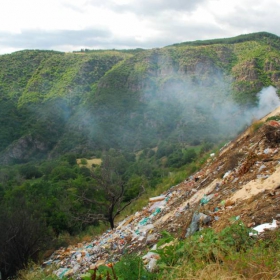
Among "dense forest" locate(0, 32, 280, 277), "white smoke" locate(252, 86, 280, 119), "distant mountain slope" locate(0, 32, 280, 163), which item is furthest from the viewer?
Result: "distant mountain slope" locate(0, 32, 280, 163)

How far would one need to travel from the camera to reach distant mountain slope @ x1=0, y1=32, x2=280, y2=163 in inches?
1922

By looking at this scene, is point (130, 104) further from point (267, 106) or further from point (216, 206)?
point (216, 206)

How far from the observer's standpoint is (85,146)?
2089 inches

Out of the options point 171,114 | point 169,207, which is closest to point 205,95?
point 171,114

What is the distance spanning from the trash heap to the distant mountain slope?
36.7 meters

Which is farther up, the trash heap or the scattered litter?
the scattered litter

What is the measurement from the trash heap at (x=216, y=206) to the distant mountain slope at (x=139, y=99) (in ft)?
120

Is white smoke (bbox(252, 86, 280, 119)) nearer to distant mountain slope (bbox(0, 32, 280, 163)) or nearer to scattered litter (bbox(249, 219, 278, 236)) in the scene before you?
scattered litter (bbox(249, 219, 278, 236))

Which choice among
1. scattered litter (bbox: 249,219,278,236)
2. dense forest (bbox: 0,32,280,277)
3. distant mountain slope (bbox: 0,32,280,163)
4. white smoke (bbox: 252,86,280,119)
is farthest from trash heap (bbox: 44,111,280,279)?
distant mountain slope (bbox: 0,32,280,163)

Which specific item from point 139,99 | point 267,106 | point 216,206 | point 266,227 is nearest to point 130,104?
point 139,99

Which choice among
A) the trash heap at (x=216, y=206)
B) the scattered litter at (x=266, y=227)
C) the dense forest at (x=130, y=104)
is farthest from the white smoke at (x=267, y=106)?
the dense forest at (x=130, y=104)

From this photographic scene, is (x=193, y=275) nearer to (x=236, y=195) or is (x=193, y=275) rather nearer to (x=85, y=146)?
(x=236, y=195)

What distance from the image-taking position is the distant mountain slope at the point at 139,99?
1922 inches

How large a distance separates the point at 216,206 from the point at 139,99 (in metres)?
55.0
